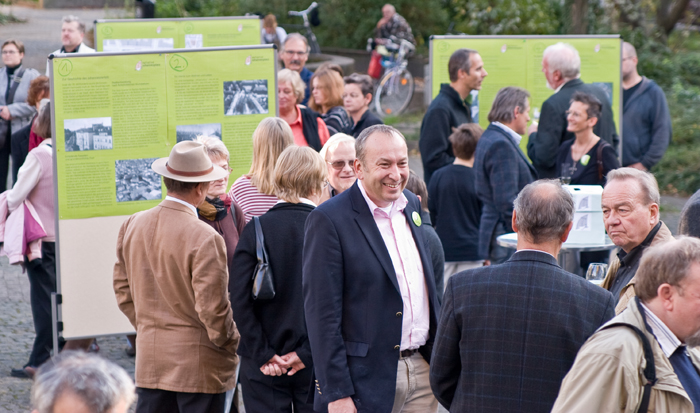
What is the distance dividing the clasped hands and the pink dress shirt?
671 millimetres

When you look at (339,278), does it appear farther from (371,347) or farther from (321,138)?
(321,138)

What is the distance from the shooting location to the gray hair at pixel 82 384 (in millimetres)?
2033

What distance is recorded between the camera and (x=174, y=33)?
9.15 metres

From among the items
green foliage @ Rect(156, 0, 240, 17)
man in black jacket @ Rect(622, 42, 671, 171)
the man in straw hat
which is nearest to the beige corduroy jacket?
the man in straw hat

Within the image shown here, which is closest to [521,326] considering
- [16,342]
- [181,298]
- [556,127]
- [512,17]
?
[181,298]

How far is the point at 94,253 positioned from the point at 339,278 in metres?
2.75

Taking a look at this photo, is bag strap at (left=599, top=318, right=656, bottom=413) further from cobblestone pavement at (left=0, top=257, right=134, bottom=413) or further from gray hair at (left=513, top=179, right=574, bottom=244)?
cobblestone pavement at (left=0, top=257, right=134, bottom=413)

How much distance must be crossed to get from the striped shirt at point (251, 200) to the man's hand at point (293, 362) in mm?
909

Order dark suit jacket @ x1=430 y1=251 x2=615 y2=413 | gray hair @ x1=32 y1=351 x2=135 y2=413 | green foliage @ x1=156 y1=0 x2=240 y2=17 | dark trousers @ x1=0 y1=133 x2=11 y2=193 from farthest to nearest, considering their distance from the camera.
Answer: green foliage @ x1=156 y1=0 x2=240 y2=17
dark trousers @ x1=0 y1=133 x2=11 y2=193
dark suit jacket @ x1=430 y1=251 x2=615 y2=413
gray hair @ x1=32 y1=351 x2=135 y2=413

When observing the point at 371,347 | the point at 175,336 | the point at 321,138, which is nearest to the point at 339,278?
the point at 371,347

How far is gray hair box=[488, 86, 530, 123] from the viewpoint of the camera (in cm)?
624

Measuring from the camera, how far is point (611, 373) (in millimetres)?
2393

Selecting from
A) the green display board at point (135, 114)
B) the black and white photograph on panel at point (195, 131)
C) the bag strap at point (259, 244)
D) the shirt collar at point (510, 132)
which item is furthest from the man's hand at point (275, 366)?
the shirt collar at point (510, 132)

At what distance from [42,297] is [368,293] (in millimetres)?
3705
